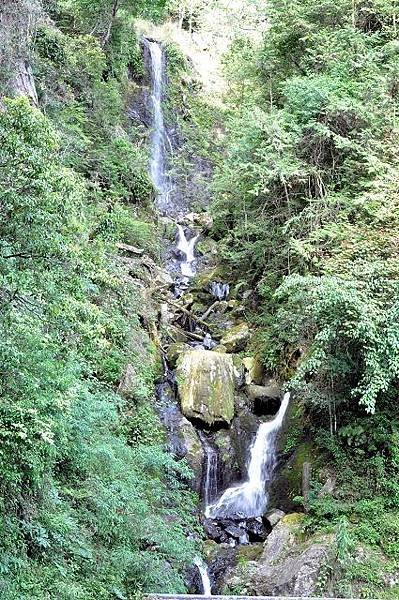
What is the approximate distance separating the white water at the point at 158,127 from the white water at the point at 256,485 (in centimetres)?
1185

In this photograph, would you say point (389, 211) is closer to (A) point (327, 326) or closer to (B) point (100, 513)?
(A) point (327, 326)

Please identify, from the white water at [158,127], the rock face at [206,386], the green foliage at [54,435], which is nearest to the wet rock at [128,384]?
the rock face at [206,386]

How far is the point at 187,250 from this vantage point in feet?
64.0

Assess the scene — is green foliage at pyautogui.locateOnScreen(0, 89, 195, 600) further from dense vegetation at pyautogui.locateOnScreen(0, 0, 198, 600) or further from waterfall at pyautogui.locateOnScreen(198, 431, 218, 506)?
waterfall at pyautogui.locateOnScreen(198, 431, 218, 506)

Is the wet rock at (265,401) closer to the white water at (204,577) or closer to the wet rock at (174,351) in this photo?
the wet rock at (174,351)

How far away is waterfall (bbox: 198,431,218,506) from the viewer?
34.9 feet

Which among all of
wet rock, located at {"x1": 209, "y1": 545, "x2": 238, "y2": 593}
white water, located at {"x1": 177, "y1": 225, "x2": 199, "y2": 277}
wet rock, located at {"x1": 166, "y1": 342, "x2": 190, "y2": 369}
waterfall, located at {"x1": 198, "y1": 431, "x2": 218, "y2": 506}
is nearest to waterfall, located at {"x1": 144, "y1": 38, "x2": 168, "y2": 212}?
white water, located at {"x1": 177, "y1": 225, "x2": 199, "y2": 277}

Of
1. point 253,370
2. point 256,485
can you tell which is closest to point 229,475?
point 256,485

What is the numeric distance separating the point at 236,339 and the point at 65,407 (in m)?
9.42

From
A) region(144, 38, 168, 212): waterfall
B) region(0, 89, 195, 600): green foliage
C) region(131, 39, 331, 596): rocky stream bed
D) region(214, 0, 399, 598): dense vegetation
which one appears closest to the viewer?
region(0, 89, 195, 600): green foliage

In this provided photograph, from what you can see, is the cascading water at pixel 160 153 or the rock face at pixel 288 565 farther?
the cascading water at pixel 160 153

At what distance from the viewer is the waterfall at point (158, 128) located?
71.3 ft

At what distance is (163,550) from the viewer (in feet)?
24.1

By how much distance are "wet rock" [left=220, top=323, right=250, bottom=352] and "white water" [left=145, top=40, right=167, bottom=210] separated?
8310 mm
